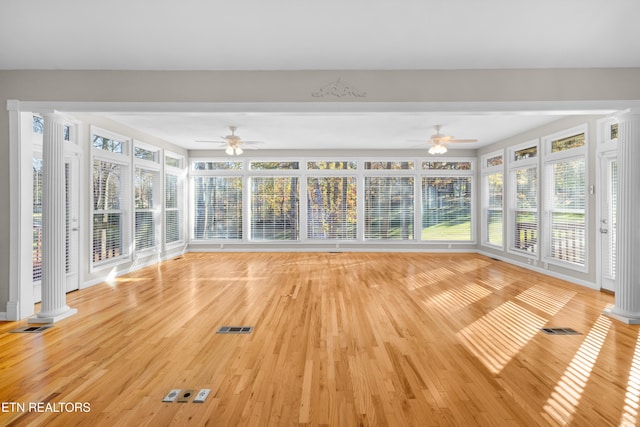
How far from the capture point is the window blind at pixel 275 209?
28.4 ft

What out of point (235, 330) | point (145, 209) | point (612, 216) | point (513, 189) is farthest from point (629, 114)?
point (145, 209)

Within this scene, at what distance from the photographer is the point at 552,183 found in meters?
5.86

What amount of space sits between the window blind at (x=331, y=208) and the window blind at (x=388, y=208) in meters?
0.41

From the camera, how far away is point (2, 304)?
3.55 meters

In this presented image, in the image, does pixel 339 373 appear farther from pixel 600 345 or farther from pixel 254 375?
pixel 600 345

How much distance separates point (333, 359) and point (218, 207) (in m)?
6.85

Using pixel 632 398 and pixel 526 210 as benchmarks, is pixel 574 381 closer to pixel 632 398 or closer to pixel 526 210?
pixel 632 398

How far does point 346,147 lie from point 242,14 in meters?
5.67

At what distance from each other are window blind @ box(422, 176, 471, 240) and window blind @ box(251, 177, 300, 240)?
3.51 meters

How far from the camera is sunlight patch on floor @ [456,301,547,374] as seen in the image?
2.64 metres

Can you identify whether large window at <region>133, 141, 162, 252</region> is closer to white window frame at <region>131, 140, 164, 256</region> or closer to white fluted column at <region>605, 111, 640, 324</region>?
white window frame at <region>131, 140, 164, 256</region>

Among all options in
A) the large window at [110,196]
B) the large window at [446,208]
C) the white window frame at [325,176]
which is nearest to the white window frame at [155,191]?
the large window at [110,196]

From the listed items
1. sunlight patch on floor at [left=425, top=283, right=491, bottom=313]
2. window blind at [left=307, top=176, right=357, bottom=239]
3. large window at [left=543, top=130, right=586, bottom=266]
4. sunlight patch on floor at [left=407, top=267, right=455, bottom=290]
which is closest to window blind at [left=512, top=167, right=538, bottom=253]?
large window at [left=543, top=130, right=586, bottom=266]

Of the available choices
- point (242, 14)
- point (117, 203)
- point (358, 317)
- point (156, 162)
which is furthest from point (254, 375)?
point (156, 162)
